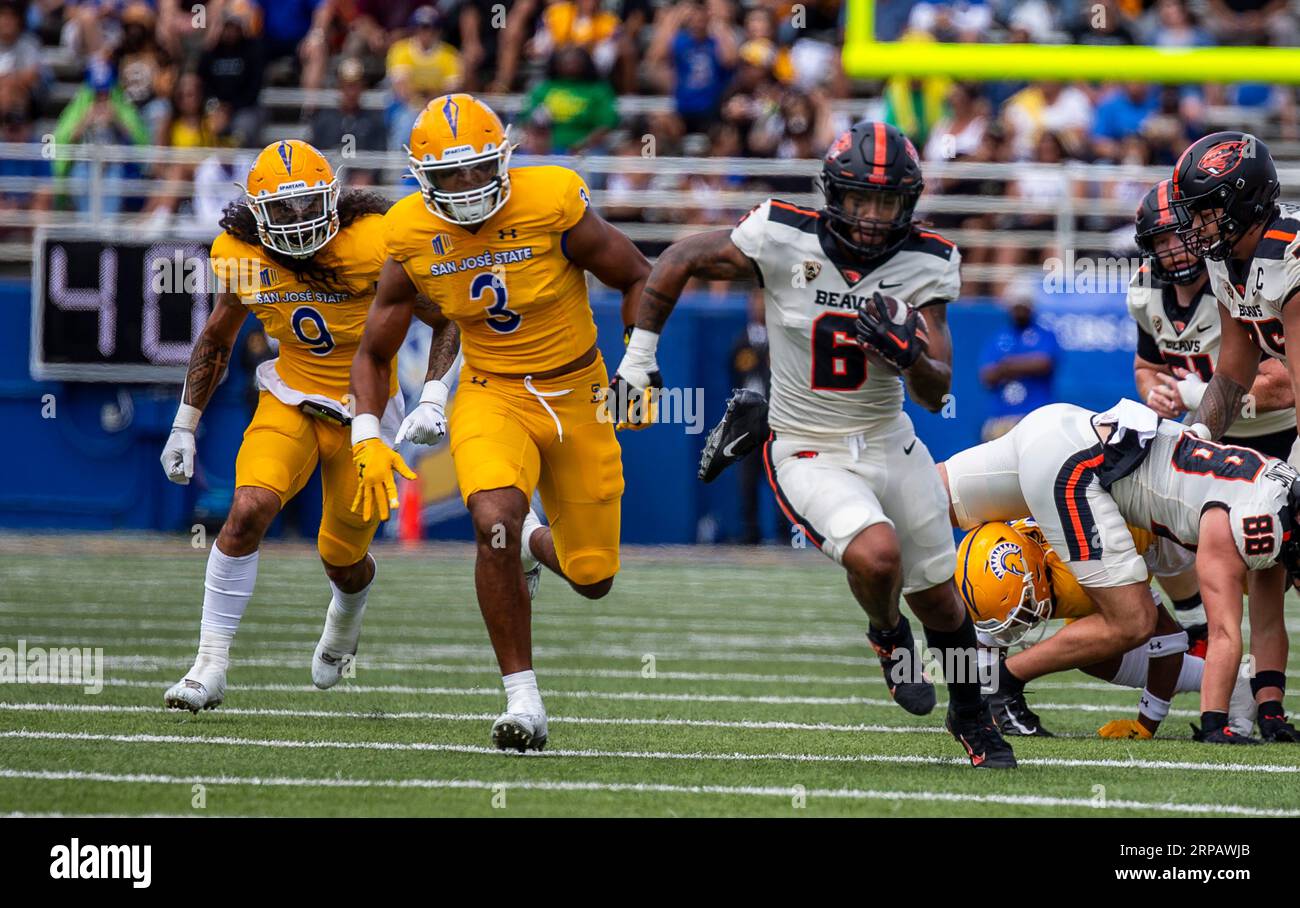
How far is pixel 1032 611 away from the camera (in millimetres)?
6137

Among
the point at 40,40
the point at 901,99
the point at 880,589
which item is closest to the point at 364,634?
the point at 880,589

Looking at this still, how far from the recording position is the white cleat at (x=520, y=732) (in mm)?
5266

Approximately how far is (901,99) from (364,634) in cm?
714

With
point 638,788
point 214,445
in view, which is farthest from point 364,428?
point 214,445

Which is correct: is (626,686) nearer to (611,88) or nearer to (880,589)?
(880,589)

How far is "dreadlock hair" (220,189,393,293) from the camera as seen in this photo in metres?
6.50

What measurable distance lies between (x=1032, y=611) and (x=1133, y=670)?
547 millimetres

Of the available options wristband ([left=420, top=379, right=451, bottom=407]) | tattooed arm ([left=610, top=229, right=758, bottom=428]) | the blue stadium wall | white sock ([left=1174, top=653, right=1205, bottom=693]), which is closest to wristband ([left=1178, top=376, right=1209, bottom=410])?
white sock ([left=1174, top=653, right=1205, bottom=693])

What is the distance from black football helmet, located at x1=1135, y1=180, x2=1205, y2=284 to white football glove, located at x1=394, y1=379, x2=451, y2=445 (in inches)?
94.1

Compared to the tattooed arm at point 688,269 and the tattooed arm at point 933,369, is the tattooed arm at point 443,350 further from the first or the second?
the tattooed arm at point 933,369

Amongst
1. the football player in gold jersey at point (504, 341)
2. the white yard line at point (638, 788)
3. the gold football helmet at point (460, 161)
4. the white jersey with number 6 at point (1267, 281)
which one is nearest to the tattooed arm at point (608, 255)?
the football player in gold jersey at point (504, 341)

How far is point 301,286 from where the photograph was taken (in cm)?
652

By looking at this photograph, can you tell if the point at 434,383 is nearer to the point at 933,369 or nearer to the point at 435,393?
the point at 435,393

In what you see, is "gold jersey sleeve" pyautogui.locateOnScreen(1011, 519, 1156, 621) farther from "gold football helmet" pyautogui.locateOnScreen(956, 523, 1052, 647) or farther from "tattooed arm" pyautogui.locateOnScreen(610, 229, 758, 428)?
"tattooed arm" pyautogui.locateOnScreen(610, 229, 758, 428)
